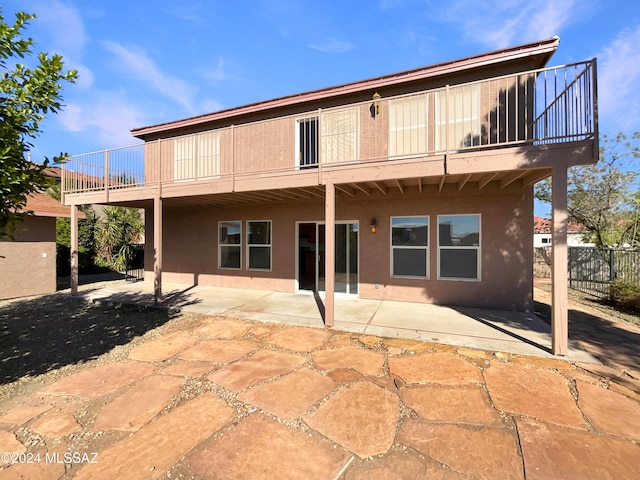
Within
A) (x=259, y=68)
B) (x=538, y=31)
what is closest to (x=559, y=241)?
(x=538, y=31)

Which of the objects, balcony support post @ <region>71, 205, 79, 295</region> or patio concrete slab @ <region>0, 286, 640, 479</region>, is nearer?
patio concrete slab @ <region>0, 286, 640, 479</region>

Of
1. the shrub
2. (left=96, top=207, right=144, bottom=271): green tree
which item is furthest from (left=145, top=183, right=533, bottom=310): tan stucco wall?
(left=96, top=207, right=144, bottom=271): green tree

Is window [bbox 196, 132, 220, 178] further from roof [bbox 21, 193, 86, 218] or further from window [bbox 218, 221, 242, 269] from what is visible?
roof [bbox 21, 193, 86, 218]

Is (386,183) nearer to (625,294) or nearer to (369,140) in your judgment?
(369,140)

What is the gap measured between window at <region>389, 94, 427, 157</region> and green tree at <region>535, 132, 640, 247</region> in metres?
10.0

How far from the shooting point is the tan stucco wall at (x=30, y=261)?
850 centimetres

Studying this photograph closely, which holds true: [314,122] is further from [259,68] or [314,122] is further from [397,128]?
[259,68]

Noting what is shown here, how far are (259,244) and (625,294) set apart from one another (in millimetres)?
10317

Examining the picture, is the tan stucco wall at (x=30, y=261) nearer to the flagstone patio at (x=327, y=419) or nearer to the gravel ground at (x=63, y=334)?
the gravel ground at (x=63, y=334)

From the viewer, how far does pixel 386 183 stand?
645cm

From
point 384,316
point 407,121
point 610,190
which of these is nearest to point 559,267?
point 384,316

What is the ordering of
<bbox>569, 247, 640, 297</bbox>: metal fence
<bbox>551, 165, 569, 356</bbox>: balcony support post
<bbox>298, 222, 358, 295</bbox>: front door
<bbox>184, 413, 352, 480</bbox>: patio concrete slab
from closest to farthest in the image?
<bbox>184, 413, 352, 480</bbox>: patio concrete slab, <bbox>551, 165, 569, 356</bbox>: balcony support post, <bbox>298, 222, 358, 295</bbox>: front door, <bbox>569, 247, 640, 297</bbox>: metal fence

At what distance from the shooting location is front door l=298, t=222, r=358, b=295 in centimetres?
808

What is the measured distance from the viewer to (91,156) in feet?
27.2
